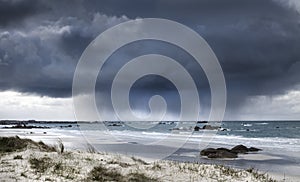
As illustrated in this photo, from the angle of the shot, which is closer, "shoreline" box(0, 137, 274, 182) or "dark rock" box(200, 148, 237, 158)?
"shoreline" box(0, 137, 274, 182)

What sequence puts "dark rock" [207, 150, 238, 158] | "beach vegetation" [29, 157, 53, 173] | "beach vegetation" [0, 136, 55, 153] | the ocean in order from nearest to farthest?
"beach vegetation" [29, 157, 53, 173] → "beach vegetation" [0, 136, 55, 153] → the ocean → "dark rock" [207, 150, 238, 158]

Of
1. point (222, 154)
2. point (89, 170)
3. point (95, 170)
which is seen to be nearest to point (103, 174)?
point (95, 170)

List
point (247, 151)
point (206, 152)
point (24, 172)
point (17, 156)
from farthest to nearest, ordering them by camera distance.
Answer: point (247, 151)
point (206, 152)
point (17, 156)
point (24, 172)

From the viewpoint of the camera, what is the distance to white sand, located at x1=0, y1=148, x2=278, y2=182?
11.6 meters

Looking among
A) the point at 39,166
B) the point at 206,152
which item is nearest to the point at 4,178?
the point at 39,166

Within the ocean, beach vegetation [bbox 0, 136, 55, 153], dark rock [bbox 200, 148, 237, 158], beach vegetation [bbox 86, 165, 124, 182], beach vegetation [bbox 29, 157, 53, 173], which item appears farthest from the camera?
dark rock [bbox 200, 148, 237, 158]

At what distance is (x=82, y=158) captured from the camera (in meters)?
14.8

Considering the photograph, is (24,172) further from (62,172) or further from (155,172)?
(155,172)

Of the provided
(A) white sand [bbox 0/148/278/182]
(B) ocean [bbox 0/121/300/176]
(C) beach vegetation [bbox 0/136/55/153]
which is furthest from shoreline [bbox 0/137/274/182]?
(B) ocean [bbox 0/121/300/176]

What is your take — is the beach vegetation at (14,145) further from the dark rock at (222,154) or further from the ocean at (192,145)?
the dark rock at (222,154)

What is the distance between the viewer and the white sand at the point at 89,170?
38.1 ft

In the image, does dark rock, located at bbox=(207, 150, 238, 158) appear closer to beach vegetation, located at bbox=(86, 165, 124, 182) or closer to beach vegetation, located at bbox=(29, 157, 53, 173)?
beach vegetation, located at bbox=(86, 165, 124, 182)

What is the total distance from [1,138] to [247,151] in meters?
19.7

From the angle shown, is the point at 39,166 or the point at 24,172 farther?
the point at 39,166
